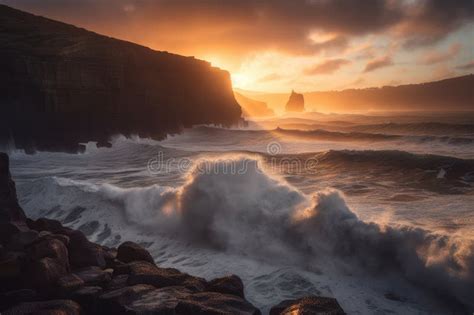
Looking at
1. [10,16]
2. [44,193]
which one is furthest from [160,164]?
[10,16]

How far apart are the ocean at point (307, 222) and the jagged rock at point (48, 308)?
2.72m

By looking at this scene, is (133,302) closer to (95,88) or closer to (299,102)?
(95,88)

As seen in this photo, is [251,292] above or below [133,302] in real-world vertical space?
below

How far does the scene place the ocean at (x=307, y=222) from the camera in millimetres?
6293

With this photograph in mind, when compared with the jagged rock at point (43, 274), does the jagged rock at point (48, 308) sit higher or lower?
lower

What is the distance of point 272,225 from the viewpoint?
8758 millimetres

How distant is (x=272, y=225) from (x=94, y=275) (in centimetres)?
408

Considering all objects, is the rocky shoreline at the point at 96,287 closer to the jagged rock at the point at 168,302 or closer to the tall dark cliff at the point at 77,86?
the jagged rock at the point at 168,302

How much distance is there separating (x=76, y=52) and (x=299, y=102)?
108 metres

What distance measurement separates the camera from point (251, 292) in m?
6.45

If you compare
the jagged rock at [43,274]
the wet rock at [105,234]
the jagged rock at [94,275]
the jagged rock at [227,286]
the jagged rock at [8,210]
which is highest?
the jagged rock at [8,210]

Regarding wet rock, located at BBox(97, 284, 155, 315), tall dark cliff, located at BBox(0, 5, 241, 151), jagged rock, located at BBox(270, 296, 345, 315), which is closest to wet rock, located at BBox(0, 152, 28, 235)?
wet rock, located at BBox(97, 284, 155, 315)

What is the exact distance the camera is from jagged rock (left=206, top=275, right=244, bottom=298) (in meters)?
5.86

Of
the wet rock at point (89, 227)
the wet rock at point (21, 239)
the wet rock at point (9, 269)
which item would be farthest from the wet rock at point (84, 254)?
the wet rock at point (89, 227)
